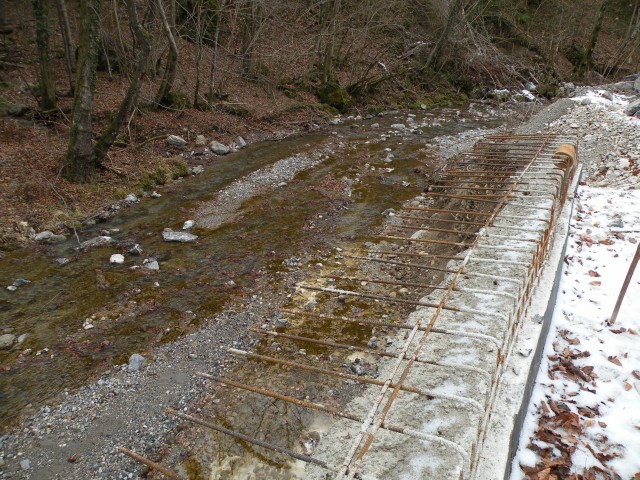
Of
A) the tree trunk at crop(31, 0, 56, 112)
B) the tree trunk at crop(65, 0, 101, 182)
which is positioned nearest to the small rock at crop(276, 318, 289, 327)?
the tree trunk at crop(65, 0, 101, 182)

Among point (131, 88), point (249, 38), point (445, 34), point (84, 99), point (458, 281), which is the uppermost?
point (445, 34)

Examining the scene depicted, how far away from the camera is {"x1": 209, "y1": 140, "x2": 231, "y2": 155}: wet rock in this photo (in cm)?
1366

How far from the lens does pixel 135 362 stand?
5.26 meters

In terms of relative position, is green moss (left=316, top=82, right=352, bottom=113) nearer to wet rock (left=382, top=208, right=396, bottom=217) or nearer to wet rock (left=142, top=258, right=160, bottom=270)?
wet rock (left=382, top=208, right=396, bottom=217)

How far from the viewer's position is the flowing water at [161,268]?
212 inches

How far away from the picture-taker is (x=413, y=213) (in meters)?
9.98

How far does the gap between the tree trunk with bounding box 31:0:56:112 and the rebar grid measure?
10372mm

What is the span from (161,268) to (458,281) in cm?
514

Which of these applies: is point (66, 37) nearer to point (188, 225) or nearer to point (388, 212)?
point (188, 225)

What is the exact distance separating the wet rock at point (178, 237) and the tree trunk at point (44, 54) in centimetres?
680

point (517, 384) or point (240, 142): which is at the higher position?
point (517, 384)

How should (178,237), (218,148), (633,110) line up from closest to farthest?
(178,237) → (218,148) → (633,110)

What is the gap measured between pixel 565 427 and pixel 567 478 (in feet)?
1.73

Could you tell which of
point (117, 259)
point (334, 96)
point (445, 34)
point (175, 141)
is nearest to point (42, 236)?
point (117, 259)
